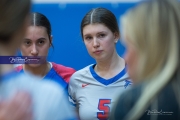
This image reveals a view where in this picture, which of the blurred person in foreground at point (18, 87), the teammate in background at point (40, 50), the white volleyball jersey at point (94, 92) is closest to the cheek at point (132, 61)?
the blurred person in foreground at point (18, 87)

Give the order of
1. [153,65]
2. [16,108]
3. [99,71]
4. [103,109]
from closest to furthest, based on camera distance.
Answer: [16,108], [153,65], [103,109], [99,71]

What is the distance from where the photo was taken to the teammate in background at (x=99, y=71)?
213cm

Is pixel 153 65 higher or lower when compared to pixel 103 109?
higher

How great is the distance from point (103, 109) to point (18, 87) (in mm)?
1259

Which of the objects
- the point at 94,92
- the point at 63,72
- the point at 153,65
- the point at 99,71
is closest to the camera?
the point at 153,65

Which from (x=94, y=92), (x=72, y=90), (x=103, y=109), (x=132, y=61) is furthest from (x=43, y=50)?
(x=132, y=61)

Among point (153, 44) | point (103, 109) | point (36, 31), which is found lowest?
point (103, 109)

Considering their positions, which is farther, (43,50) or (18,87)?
(43,50)

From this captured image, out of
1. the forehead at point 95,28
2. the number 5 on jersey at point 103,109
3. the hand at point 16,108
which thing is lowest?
the number 5 on jersey at point 103,109

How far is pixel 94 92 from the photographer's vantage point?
2.16 m

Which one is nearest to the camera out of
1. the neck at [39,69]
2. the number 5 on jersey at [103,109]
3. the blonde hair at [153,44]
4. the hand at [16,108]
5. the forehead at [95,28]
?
the hand at [16,108]

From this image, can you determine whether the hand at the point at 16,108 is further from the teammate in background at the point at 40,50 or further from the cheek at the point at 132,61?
the teammate in background at the point at 40,50

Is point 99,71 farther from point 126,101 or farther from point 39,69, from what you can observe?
point 126,101

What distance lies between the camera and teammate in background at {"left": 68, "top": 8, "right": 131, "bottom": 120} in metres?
2.13
